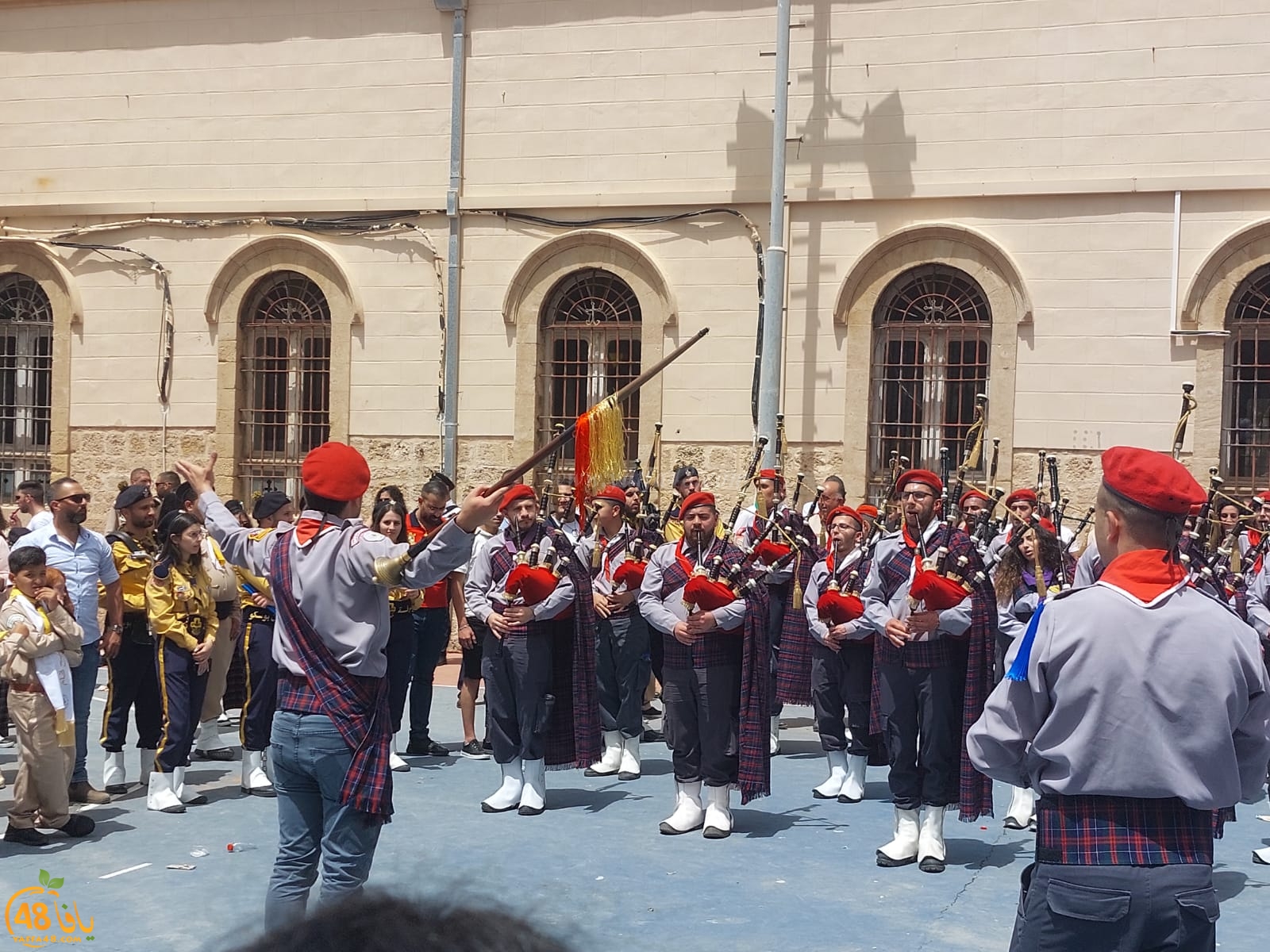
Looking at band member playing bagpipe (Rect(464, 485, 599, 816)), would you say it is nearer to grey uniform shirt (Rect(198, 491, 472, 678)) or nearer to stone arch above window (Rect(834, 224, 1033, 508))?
grey uniform shirt (Rect(198, 491, 472, 678))

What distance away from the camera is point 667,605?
8320 millimetres

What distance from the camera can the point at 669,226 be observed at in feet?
50.2

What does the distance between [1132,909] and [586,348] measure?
1259cm

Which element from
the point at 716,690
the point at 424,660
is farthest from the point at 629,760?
the point at 716,690

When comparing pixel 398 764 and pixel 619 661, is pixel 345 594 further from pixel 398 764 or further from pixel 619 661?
pixel 619 661

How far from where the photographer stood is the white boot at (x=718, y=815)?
26.1 feet

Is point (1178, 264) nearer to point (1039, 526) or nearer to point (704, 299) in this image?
point (704, 299)

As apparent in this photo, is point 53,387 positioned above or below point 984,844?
above

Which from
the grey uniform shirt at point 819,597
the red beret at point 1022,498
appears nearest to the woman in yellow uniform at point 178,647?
the grey uniform shirt at point 819,597

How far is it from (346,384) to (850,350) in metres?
5.73

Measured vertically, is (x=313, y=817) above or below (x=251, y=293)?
below

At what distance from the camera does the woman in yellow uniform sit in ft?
27.2

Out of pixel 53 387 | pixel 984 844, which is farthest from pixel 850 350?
pixel 53 387

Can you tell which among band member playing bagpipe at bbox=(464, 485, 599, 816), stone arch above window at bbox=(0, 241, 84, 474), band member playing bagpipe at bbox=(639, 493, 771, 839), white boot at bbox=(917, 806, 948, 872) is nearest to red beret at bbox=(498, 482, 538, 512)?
band member playing bagpipe at bbox=(464, 485, 599, 816)
